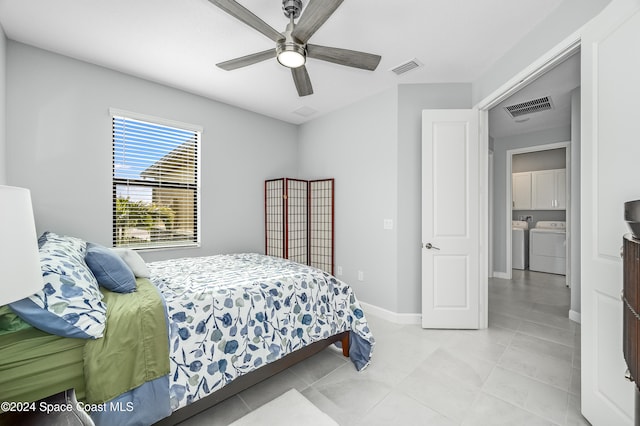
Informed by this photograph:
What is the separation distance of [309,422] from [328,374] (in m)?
0.52

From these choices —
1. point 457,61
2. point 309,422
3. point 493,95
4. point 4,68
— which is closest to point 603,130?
point 493,95

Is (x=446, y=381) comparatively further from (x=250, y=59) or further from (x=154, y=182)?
(x=154, y=182)

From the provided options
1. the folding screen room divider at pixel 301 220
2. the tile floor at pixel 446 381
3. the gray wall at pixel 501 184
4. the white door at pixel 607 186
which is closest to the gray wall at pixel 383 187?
the folding screen room divider at pixel 301 220

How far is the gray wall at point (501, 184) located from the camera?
16.9 feet

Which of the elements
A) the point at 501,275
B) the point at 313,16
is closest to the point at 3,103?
the point at 313,16

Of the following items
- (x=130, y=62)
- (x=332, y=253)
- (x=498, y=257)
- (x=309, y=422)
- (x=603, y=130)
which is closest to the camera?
(x=603, y=130)

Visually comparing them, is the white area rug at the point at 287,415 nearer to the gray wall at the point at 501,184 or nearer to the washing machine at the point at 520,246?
the gray wall at the point at 501,184

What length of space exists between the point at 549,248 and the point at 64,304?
22.9 feet

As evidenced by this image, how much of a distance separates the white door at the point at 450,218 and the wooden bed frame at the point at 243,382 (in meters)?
1.27

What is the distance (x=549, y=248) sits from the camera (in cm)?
546

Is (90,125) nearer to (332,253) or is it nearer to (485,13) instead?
(332,253)

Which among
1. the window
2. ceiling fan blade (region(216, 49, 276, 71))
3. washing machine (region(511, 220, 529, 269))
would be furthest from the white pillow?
washing machine (region(511, 220, 529, 269))

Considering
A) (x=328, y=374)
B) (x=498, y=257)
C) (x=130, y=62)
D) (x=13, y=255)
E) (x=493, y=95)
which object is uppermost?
(x=130, y=62)

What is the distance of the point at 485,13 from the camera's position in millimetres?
2105
